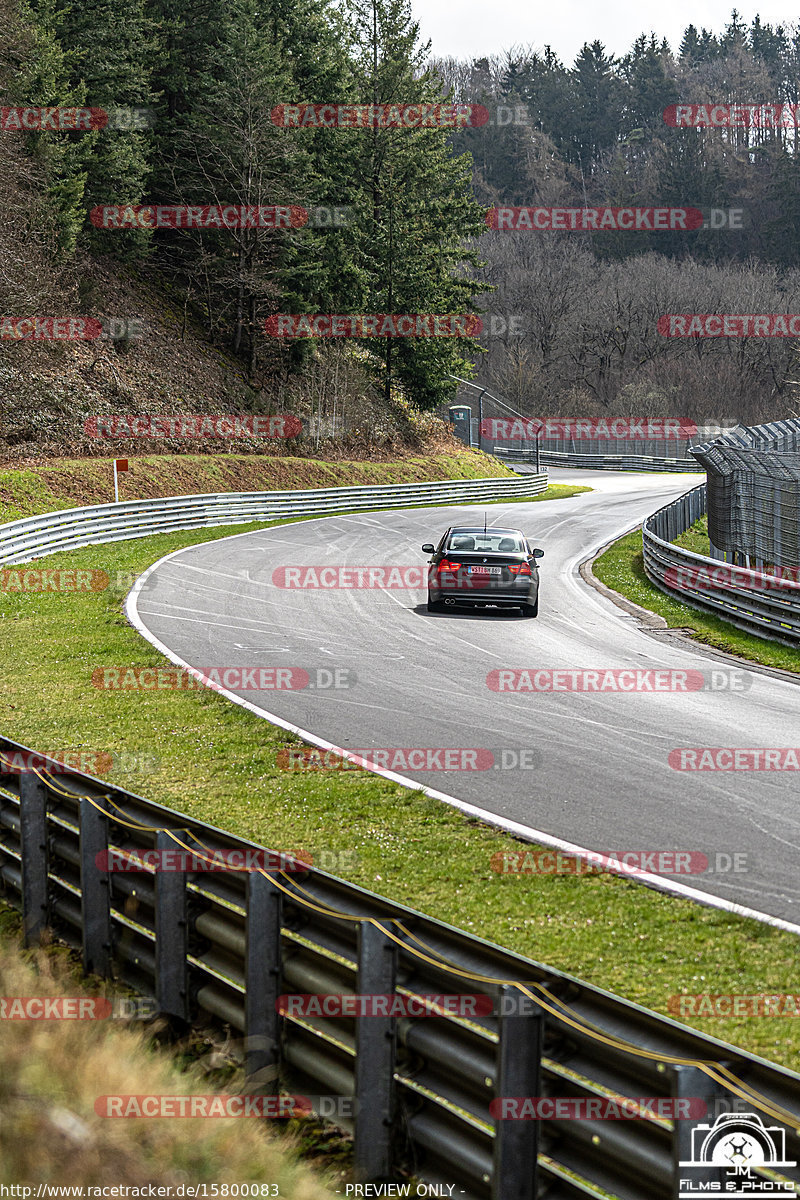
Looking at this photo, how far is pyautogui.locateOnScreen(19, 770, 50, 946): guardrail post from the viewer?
20.9 ft

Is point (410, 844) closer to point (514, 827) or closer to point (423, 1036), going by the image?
point (514, 827)

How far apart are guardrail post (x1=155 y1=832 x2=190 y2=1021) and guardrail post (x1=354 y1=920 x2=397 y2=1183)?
1393 mm

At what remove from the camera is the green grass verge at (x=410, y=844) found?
20.5 ft

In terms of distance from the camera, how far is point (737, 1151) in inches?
125

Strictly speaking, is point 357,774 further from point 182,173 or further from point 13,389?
point 182,173

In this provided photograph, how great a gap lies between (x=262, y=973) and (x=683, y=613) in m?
16.5

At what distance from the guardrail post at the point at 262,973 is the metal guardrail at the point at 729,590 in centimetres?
1384

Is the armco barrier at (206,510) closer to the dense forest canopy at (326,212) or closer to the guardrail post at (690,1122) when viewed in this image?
the dense forest canopy at (326,212)

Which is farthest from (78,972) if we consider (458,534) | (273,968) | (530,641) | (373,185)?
(373,185)

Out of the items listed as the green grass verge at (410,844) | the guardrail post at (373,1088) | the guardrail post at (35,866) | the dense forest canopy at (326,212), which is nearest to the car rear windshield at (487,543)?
the green grass verge at (410,844)

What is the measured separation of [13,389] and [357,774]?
105ft

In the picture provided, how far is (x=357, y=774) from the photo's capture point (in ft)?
33.0

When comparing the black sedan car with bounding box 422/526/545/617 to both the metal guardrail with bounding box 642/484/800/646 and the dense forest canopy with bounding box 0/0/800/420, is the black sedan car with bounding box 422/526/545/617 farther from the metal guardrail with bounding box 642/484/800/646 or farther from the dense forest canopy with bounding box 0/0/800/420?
the dense forest canopy with bounding box 0/0/800/420

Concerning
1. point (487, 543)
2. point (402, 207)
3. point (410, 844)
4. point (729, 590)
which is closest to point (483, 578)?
point (487, 543)
